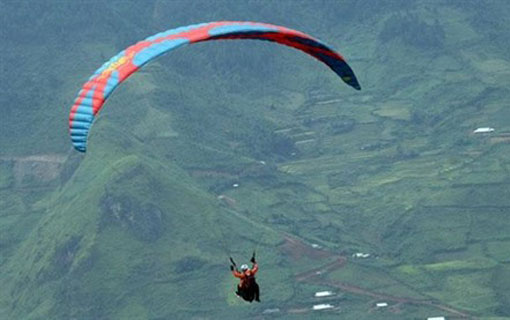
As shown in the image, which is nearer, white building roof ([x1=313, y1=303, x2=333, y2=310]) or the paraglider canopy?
the paraglider canopy

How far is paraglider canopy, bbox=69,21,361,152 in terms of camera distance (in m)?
40.9

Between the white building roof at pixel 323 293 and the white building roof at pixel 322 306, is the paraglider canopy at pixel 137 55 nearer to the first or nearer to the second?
the white building roof at pixel 322 306

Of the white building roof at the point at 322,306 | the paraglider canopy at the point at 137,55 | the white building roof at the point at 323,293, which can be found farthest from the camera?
the white building roof at the point at 323,293

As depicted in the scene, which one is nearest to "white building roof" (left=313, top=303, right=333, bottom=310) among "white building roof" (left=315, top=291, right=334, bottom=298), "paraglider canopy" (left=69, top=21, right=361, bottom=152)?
"white building roof" (left=315, top=291, right=334, bottom=298)

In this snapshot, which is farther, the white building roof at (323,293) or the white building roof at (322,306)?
the white building roof at (323,293)

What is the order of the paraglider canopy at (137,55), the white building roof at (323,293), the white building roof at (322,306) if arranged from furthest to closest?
the white building roof at (323,293) < the white building roof at (322,306) < the paraglider canopy at (137,55)

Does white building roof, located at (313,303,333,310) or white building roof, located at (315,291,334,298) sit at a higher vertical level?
white building roof, located at (315,291,334,298)

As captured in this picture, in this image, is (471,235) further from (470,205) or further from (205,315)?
(205,315)

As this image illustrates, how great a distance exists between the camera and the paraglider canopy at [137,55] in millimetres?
40875

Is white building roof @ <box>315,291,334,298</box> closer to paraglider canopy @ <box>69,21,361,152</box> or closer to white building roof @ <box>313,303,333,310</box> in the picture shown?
white building roof @ <box>313,303,333,310</box>

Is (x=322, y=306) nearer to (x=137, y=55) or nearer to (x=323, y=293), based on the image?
(x=323, y=293)

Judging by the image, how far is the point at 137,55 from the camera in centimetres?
4291

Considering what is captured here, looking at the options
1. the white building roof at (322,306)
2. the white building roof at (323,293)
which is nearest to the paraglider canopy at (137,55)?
the white building roof at (322,306)

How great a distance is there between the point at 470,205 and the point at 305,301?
41.4 m
